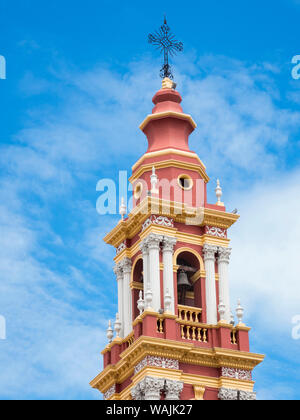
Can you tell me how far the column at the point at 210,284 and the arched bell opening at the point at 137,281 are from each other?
9.26 ft

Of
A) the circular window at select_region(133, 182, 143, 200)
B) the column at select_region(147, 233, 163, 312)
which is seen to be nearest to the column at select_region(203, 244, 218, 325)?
the column at select_region(147, 233, 163, 312)

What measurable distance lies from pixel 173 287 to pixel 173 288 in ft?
0.24

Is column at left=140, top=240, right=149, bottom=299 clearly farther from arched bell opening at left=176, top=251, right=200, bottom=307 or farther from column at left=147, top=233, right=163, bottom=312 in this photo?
arched bell opening at left=176, top=251, right=200, bottom=307

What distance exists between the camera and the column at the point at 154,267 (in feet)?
171

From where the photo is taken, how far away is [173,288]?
2073 inches

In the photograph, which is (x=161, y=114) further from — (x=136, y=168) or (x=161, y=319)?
(x=161, y=319)

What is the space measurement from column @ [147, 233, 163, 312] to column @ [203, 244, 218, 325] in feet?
7.32

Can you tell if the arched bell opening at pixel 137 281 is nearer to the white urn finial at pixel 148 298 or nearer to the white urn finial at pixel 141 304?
the white urn finial at pixel 141 304

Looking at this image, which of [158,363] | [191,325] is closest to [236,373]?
Answer: [191,325]

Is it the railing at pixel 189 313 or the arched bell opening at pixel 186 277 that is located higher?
the arched bell opening at pixel 186 277

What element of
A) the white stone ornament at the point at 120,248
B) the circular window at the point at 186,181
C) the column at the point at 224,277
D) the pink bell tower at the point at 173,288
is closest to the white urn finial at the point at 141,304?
the pink bell tower at the point at 173,288

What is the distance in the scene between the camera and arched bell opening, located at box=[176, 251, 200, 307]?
178 ft
